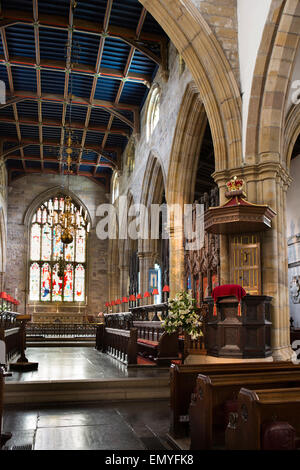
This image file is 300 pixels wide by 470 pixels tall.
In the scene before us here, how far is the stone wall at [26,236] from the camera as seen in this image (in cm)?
2367

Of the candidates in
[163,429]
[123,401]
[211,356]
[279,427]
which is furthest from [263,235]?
[279,427]

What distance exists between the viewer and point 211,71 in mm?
9719

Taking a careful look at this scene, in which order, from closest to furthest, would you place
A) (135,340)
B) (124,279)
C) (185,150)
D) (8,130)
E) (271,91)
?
(135,340) < (271,91) < (185,150) < (8,130) < (124,279)

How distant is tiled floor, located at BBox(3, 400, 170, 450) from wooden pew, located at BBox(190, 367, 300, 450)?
0.49 metres

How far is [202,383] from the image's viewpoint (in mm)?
3383

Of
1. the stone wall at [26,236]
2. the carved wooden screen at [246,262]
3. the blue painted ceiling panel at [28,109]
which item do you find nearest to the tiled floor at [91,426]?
the carved wooden screen at [246,262]

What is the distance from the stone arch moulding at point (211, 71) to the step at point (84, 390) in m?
4.71

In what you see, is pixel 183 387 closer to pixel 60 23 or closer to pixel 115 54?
pixel 60 23

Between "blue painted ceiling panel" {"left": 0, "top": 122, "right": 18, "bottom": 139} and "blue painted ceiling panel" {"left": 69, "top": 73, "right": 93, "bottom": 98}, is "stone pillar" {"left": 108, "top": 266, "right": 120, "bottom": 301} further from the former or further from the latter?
"blue painted ceiling panel" {"left": 69, "top": 73, "right": 93, "bottom": 98}

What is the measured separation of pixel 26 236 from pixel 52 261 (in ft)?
5.99

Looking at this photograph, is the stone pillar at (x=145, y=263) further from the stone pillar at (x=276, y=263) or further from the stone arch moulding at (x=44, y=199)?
the stone pillar at (x=276, y=263)

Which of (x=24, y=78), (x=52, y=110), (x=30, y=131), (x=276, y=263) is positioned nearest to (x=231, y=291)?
(x=276, y=263)
